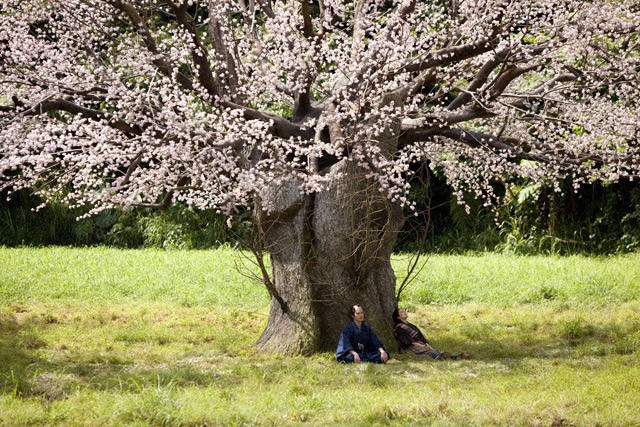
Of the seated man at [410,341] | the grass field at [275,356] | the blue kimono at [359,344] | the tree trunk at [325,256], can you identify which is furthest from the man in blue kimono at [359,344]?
the seated man at [410,341]

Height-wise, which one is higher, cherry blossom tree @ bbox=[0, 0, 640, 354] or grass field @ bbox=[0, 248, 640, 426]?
cherry blossom tree @ bbox=[0, 0, 640, 354]

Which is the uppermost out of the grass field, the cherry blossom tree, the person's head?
the cherry blossom tree

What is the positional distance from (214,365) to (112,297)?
4603 mm

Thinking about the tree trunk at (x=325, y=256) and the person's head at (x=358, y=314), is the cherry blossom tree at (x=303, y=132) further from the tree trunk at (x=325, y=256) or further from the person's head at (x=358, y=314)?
the person's head at (x=358, y=314)

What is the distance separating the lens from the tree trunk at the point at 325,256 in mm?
8305

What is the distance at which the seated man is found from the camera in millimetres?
8320

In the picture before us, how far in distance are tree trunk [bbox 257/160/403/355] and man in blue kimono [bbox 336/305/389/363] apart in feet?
1.18

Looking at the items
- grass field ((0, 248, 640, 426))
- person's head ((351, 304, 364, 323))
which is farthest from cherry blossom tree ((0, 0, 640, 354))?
grass field ((0, 248, 640, 426))

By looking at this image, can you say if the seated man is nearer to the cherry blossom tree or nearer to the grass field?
the cherry blossom tree

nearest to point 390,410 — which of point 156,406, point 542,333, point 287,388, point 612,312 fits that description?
point 287,388

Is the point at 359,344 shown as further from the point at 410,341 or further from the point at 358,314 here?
the point at 410,341

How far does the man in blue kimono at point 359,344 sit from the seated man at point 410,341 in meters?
0.53

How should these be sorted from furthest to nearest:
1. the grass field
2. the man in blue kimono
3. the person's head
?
the person's head, the man in blue kimono, the grass field

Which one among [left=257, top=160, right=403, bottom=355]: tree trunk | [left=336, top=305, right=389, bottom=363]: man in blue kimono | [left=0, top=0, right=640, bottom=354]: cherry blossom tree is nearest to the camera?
[left=336, top=305, right=389, bottom=363]: man in blue kimono
